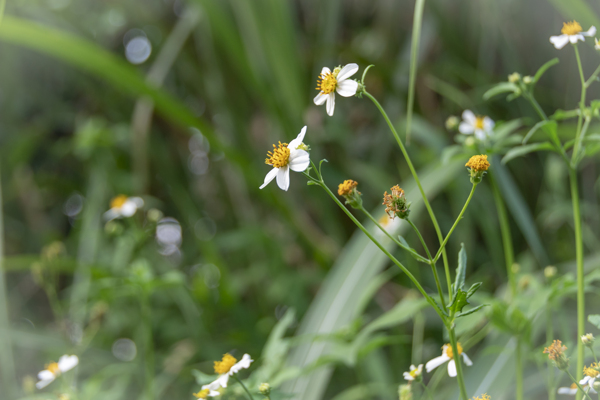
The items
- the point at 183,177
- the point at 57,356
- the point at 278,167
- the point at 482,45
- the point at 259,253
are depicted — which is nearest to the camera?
the point at 278,167

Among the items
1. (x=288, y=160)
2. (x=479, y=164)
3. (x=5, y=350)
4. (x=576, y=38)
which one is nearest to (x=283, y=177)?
(x=288, y=160)

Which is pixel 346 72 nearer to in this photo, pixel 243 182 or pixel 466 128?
pixel 466 128

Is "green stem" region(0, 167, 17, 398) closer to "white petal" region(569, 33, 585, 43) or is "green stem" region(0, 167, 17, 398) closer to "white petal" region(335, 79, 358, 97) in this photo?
"white petal" region(335, 79, 358, 97)

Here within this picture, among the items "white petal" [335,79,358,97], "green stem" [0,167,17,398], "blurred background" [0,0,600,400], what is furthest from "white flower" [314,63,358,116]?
"green stem" [0,167,17,398]

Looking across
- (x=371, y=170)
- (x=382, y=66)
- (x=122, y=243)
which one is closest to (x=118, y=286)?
(x=122, y=243)

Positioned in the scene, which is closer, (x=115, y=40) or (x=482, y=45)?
(x=482, y=45)

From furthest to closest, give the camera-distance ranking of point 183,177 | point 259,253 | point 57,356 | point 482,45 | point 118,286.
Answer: point 183,177
point 259,253
point 482,45
point 57,356
point 118,286

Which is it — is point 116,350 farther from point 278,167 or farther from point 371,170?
point 278,167

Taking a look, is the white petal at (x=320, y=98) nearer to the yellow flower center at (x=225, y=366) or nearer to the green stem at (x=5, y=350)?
the yellow flower center at (x=225, y=366)
